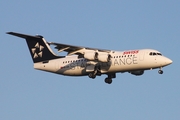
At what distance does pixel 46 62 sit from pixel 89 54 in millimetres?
5980

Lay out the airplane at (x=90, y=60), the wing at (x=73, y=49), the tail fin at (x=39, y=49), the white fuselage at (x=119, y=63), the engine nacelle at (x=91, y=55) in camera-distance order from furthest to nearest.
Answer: the tail fin at (x=39, y=49), the wing at (x=73, y=49), the engine nacelle at (x=91, y=55), the airplane at (x=90, y=60), the white fuselage at (x=119, y=63)

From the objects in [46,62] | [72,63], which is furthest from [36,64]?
[72,63]

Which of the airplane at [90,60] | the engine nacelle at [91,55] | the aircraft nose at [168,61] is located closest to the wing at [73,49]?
the airplane at [90,60]

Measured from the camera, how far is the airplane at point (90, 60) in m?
41.5

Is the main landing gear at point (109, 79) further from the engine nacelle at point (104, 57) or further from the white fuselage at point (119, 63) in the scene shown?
the engine nacelle at point (104, 57)

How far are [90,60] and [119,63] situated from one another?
8.84 feet

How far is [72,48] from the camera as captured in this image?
4378 cm

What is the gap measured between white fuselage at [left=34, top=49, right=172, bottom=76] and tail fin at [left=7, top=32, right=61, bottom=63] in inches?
65.1

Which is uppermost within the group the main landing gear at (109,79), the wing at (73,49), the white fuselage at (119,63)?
the wing at (73,49)

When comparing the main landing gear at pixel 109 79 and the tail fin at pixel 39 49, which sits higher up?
the tail fin at pixel 39 49

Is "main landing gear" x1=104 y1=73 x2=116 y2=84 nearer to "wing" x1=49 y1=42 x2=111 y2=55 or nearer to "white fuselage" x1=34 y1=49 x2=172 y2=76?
"white fuselage" x1=34 y1=49 x2=172 y2=76

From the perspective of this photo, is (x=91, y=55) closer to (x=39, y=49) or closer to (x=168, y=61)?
(x=168, y=61)

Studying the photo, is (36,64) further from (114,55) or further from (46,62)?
(114,55)

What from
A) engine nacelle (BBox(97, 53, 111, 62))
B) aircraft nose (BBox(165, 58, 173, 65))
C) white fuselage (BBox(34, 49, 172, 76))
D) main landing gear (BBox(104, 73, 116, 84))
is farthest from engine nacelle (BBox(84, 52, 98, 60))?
aircraft nose (BBox(165, 58, 173, 65))
